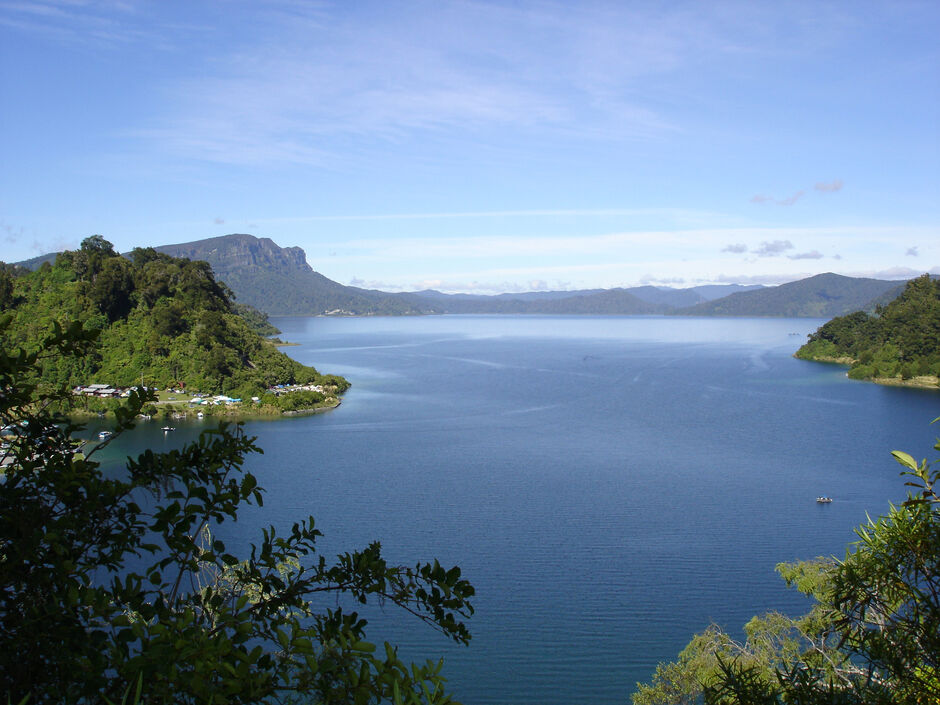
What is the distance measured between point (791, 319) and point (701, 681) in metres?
204

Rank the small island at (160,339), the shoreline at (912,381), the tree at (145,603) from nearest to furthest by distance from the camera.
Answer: the tree at (145,603), the small island at (160,339), the shoreline at (912,381)

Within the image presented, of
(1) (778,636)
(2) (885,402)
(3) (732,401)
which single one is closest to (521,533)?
(1) (778,636)

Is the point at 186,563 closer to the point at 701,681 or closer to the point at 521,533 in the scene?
the point at 701,681

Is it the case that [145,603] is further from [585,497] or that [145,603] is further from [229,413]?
[229,413]

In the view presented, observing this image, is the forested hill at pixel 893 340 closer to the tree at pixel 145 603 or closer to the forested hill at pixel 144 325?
the forested hill at pixel 144 325

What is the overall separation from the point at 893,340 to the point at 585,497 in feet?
→ 163

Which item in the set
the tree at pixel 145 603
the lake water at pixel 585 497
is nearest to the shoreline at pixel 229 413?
the lake water at pixel 585 497

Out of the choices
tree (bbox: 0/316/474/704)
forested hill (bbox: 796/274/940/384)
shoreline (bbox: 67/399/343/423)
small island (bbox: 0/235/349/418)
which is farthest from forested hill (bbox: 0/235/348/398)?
forested hill (bbox: 796/274/940/384)

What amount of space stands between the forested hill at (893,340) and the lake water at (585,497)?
23.7 ft

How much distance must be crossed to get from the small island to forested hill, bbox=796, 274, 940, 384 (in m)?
42.7

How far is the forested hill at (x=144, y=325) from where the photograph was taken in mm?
44219

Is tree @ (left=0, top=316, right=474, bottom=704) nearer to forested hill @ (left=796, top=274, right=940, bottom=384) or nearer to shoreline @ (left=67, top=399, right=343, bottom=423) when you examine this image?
shoreline @ (left=67, top=399, right=343, bottom=423)

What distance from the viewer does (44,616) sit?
8.37ft

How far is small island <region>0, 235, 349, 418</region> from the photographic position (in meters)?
41.8
